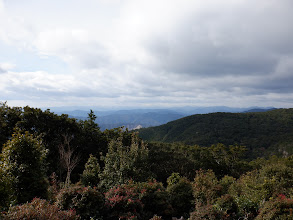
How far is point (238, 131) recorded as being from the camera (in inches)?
3693

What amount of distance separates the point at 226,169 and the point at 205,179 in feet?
47.5

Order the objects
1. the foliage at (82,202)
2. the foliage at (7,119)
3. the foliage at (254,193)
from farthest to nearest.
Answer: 1. the foliage at (7,119)
2. the foliage at (254,193)
3. the foliage at (82,202)

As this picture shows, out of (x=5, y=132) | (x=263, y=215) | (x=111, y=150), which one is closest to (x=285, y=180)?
(x=263, y=215)

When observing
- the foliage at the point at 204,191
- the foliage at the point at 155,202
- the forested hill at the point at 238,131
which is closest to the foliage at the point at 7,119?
the foliage at the point at 155,202

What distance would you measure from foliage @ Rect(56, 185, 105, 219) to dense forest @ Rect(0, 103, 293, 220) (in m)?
0.03

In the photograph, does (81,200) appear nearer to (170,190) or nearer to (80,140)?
(170,190)

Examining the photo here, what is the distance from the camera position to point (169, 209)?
23.2 ft

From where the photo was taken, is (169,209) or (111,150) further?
(111,150)

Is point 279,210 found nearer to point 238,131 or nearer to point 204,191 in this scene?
point 204,191

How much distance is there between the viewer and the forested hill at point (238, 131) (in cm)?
7731

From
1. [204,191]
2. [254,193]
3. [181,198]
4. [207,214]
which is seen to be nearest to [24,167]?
[207,214]

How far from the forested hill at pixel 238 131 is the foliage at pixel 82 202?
80.5 meters

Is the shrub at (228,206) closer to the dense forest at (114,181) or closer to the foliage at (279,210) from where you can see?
→ the dense forest at (114,181)

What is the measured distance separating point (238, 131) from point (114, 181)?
10149cm
